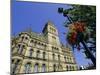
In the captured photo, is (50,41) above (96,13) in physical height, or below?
below

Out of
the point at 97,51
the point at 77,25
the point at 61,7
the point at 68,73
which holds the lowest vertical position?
the point at 68,73

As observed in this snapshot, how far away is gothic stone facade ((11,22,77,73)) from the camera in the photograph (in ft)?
7.70

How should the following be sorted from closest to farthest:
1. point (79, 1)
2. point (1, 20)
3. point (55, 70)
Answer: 1. point (1, 20)
2. point (55, 70)
3. point (79, 1)

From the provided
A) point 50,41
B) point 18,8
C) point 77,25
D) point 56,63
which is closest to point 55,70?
point 56,63

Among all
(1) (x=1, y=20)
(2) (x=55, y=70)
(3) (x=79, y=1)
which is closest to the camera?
(1) (x=1, y=20)

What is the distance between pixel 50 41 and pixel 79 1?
58 cm

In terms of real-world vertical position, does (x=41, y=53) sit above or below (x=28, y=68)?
above

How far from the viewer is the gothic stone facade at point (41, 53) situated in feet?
7.70

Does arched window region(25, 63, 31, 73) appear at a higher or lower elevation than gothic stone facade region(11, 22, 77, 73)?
lower

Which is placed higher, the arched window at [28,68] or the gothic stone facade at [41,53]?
the gothic stone facade at [41,53]

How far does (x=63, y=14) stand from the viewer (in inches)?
103

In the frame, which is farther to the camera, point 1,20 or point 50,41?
point 50,41

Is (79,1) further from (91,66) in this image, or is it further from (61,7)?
(91,66)

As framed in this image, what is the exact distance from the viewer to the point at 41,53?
2.48 meters
